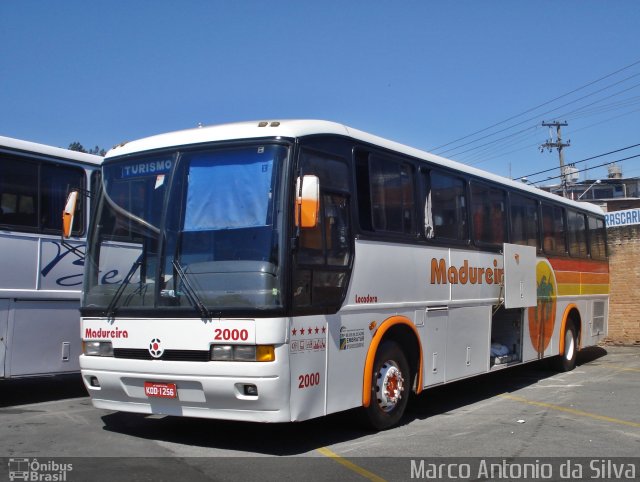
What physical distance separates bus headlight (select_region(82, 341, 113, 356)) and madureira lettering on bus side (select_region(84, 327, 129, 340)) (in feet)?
0.22

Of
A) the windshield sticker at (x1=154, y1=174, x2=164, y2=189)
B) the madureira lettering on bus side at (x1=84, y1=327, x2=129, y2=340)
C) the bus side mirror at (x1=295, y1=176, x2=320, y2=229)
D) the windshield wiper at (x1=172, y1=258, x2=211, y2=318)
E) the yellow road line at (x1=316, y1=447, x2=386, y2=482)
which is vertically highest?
the windshield sticker at (x1=154, y1=174, x2=164, y2=189)

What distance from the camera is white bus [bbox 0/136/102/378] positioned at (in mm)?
9141

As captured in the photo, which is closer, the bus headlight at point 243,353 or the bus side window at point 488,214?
the bus headlight at point 243,353

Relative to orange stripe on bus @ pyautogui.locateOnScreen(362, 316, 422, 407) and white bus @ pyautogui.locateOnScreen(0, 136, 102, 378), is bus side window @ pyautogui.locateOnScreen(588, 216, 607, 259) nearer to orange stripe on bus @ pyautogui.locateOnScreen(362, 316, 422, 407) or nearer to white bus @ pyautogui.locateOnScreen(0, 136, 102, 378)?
orange stripe on bus @ pyautogui.locateOnScreen(362, 316, 422, 407)

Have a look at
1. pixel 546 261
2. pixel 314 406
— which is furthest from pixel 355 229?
pixel 546 261

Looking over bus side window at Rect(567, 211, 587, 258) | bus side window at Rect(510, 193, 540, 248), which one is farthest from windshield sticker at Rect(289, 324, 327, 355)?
bus side window at Rect(567, 211, 587, 258)

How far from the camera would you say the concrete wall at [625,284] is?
811 inches

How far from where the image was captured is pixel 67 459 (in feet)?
21.4

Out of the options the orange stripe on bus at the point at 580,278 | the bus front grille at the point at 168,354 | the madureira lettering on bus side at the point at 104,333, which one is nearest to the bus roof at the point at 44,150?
the madureira lettering on bus side at the point at 104,333

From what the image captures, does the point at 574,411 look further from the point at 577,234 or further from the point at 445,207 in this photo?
the point at 577,234

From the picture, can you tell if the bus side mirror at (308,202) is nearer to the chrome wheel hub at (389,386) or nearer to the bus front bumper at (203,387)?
the bus front bumper at (203,387)

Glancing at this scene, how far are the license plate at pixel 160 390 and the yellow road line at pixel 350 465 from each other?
1593 millimetres

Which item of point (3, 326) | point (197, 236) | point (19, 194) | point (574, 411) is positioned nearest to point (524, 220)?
point (574, 411)

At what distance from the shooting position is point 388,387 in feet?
26.6
